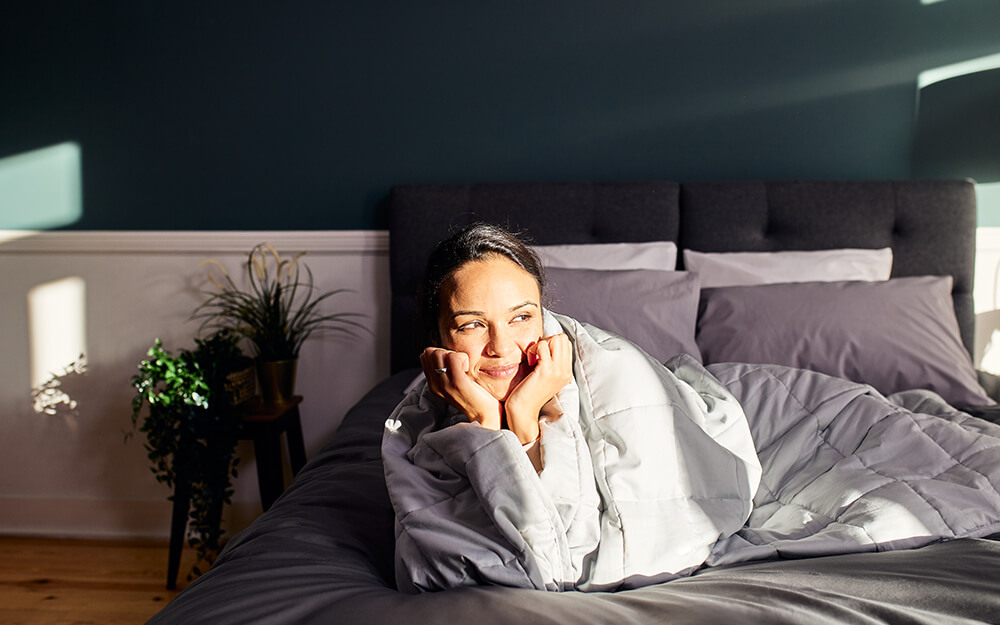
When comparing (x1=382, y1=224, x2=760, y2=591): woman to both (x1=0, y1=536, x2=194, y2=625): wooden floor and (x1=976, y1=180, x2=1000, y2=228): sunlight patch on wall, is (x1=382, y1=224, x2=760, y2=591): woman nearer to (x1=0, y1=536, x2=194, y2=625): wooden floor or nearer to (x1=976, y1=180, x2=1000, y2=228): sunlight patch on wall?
(x1=0, y1=536, x2=194, y2=625): wooden floor

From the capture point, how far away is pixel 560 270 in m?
2.01

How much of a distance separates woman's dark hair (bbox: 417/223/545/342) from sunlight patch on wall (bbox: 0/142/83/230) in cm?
201

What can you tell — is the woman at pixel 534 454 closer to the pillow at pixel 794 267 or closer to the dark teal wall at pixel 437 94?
the pillow at pixel 794 267

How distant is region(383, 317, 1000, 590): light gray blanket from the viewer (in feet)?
3.16

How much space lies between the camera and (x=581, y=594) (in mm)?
912

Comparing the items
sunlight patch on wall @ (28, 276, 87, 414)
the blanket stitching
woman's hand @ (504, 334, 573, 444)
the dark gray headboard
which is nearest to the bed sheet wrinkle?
the blanket stitching

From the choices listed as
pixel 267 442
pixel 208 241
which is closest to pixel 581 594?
pixel 267 442

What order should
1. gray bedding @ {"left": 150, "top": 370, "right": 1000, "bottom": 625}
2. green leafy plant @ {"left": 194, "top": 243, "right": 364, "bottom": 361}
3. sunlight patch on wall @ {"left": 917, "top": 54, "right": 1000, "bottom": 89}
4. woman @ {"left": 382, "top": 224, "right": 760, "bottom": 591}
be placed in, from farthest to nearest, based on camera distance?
green leafy plant @ {"left": 194, "top": 243, "right": 364, "bottom": 361}, sunlight patch on wall @ {"left": 917, "top": 54, "right": 1000, "bottom": 89}, woman @ {"left": 382, "top": 224, "right": 760, "bottom": 591}, gray bedding @ {"left": 150, "top": 370, "right": 1000, "bottom": 625}

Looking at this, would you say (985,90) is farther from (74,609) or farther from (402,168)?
(74,609)

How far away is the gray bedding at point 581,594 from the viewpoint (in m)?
0.80

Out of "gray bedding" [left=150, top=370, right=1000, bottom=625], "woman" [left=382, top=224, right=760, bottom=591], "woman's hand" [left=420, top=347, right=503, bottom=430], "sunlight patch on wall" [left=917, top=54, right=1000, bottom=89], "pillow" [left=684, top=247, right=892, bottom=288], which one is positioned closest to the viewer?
"gray bedding" [left=150, top=370, right=1000, bottom=625]

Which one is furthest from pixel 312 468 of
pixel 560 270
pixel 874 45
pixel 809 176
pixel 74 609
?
pixel 874 45

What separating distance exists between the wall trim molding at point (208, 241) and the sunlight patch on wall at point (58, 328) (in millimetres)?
167

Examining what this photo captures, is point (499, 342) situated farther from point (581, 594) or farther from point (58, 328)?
point (58, 328)
